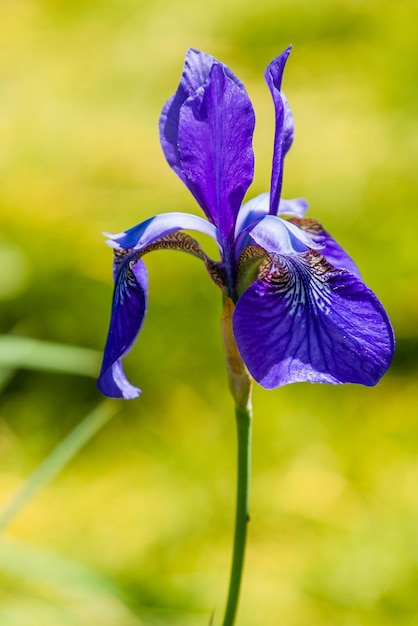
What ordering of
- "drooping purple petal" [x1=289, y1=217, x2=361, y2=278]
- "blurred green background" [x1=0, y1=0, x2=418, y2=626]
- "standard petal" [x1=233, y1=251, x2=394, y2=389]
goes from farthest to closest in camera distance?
"blurred green background" [x1=0, y1=0, x2=418, y2=626], "drooping purple petal" [x1=289, y1=217, x2=361, y2=278], "standard petal" [x1=233, y1=251, x2=394, y2=389]

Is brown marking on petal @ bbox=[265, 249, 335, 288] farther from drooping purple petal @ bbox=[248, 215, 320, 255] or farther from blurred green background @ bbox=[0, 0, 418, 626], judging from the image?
blurred green background @ bbox=[0, 0, 418, 626]

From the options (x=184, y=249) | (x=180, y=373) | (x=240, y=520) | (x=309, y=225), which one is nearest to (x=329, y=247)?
(x=309, y=225)

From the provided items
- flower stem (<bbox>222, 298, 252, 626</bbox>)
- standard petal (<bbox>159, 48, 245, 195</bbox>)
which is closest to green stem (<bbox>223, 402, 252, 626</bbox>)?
flower stem (<bbox>222, 298, 252, 626</bbox>)

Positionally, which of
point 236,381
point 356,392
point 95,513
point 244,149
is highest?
point 244,149

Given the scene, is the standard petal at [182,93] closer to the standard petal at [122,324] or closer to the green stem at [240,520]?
the standard petal at [122,324]


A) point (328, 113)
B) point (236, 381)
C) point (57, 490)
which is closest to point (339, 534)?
point (57, 490)

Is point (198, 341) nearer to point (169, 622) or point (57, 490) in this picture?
point (57, 490)

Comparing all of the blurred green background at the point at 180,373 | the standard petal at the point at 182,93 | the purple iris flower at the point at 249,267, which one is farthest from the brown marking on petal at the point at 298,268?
the blurred green background at the point at 180,373

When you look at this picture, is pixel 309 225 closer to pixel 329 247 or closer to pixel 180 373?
pixel 329 247
